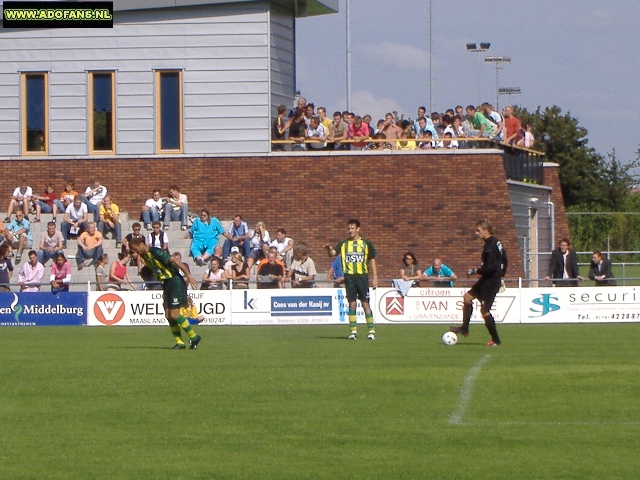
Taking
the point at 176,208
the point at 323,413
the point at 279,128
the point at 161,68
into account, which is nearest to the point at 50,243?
the point at 176,208

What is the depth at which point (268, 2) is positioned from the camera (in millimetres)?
33812

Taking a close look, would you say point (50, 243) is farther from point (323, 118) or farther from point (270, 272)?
point (323, 118)

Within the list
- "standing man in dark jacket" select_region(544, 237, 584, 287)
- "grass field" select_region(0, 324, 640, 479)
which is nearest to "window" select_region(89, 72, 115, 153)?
"standing man in dark jacket" select_region(544, 237, 584, 287)

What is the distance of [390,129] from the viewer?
108ft

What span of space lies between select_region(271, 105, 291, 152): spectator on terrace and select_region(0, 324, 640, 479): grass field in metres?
15.4

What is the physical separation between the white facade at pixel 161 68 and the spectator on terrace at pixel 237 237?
A: 3907mm

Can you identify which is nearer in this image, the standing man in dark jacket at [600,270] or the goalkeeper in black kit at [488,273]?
the goalkeeper in black kit at [488,273]

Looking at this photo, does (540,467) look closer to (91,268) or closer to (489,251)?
(489,251)

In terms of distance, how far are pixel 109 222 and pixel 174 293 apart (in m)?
13.5

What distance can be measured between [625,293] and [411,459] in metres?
19.5

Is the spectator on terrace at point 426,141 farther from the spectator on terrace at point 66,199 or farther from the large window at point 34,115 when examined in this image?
the large window at point 34,115

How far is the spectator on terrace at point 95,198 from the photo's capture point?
31578mm

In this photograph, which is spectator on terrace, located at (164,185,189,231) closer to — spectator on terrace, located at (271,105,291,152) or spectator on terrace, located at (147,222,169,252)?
spectator on terrace, located at (147,222,169,252)

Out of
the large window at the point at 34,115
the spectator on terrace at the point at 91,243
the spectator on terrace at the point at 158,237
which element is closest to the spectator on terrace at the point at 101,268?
the spectator on terrace at the point at 91,243
